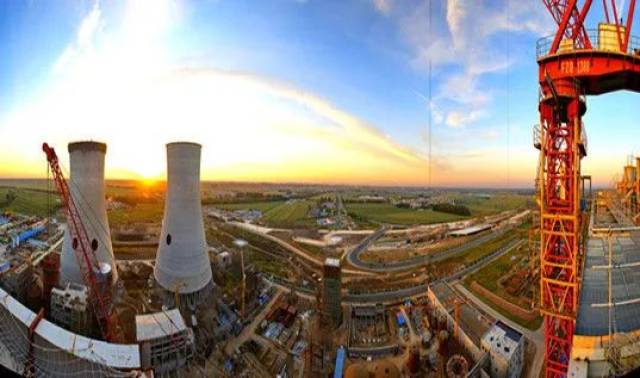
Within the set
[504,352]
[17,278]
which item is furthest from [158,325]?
[504,352]

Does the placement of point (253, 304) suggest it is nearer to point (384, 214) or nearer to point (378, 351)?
point (378, 351)

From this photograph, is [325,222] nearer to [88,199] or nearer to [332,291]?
[332,291]

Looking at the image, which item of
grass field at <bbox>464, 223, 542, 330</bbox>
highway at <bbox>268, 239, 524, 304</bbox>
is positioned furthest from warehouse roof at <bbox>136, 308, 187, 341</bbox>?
grass field at <bbox>464, 223, 542, 330</bbox>

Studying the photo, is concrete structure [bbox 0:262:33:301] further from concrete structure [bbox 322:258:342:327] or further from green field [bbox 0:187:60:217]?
concrete structure [bbox 322:258:342:327]

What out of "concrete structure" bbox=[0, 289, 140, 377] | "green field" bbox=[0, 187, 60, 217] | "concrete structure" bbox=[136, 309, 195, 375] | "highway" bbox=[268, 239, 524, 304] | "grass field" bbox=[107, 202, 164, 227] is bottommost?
"highway" bbox=[268, 239, 524, 304]

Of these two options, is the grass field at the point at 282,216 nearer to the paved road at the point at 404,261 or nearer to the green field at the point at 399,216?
the green field at the point at 399,216
